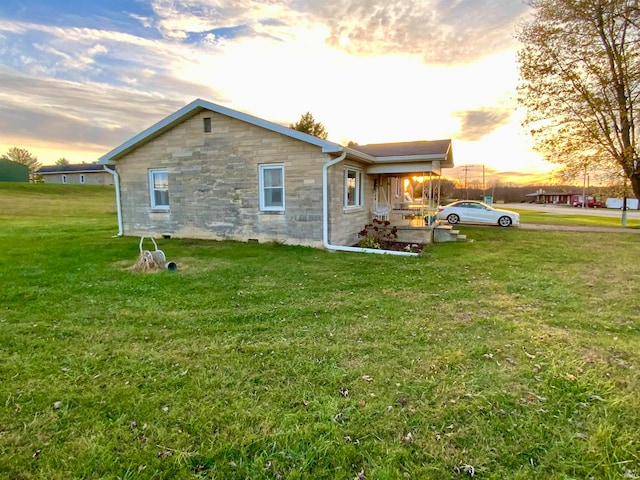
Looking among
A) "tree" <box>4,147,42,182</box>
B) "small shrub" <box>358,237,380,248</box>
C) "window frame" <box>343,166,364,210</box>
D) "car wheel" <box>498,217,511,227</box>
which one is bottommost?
"small shrub" <box>358,237,380,248</box>

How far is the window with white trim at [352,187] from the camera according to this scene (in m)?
10.9

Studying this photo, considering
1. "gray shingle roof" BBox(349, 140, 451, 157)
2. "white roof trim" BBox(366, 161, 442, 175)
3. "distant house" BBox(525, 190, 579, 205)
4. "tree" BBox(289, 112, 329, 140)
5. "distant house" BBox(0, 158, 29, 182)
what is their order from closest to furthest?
"white roof trim" BBox(366, 161, 442, 175), "gray shingle roof" BBox(349, 140, 451, 157), "tree" BBox(289, 112, 329, 140), "distant house" BBox(0, 158, 29, 182), "distant house" BBox(525, 190, 579, 205)

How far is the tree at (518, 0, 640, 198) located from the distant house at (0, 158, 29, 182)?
6224 cm

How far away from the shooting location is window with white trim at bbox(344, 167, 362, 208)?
10859 millimetres

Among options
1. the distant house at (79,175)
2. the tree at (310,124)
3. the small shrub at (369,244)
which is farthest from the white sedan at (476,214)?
the distant house at (79,175)

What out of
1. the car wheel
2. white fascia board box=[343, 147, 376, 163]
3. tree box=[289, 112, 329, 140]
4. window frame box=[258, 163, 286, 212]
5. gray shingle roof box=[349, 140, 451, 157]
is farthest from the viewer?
tree box=[289, 112, 329, 140]

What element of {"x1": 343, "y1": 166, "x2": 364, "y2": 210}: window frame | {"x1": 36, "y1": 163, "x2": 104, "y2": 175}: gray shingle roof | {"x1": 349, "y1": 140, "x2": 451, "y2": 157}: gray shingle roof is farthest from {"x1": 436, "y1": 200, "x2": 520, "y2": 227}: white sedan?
{"x1": 36, "y1": 163, "x2": 104, "y2": 175}: gray shingle roof

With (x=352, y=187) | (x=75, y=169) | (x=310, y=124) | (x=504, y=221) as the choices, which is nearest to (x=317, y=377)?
(x=352, y=187)

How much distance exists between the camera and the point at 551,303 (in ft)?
17.7

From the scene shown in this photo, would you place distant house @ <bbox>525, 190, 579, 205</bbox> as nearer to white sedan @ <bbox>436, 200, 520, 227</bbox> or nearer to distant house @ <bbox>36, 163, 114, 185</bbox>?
white sedan @ <bbox>436, 200, 520, 227</bbox>

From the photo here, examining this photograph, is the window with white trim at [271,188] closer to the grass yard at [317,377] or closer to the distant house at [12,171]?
the grass yard at [317,377]

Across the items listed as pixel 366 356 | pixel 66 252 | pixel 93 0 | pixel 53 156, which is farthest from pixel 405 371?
pixel 53 156

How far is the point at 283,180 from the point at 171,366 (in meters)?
7.46

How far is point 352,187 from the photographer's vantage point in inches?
457
